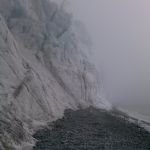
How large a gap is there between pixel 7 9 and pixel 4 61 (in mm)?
27524

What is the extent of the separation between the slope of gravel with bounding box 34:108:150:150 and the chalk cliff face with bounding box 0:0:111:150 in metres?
2.03

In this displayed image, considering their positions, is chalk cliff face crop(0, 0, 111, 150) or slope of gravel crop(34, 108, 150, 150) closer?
slope of gravel crop(34, 108, 150, 150)

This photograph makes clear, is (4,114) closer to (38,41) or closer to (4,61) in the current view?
(4,61)

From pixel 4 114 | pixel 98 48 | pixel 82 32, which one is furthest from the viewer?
pixel 98 48

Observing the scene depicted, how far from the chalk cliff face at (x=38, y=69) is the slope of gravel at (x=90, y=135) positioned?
2.03m

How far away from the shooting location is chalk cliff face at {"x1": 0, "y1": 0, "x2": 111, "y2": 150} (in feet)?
133

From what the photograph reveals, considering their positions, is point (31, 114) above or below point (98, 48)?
below

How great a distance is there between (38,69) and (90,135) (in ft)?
72.7

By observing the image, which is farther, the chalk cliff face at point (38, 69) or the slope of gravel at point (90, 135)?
the chalk cliff face at point (38, 69)

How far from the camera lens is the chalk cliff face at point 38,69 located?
40487 mm

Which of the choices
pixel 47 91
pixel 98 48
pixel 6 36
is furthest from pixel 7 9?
pixel 98 48

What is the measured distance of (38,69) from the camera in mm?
61719

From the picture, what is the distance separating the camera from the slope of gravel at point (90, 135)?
37.7 m

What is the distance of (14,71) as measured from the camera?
156 feet
